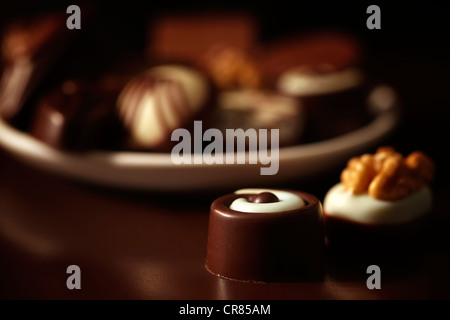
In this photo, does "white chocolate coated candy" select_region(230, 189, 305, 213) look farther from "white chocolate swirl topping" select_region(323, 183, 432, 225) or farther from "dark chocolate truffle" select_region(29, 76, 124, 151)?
"dark chocolate truffle" select_region(29, 76, 124, 151)

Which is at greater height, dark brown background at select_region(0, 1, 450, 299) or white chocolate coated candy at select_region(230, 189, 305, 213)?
white chocolate coated candy at select_region(230, 189, 305, 213)

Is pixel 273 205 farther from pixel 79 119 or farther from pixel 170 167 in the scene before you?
pixel 79 119

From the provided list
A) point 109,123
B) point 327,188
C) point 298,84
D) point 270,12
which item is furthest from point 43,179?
point 270,12

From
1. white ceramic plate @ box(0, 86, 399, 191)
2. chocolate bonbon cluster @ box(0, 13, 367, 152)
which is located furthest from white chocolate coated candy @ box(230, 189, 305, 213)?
chocolate bonbon cluster @ box(0, 13, 367, 152)

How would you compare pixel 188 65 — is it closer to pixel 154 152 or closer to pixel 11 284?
pixel 154 152

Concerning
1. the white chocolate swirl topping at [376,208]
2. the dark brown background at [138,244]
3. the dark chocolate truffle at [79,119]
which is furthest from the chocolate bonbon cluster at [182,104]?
the white chocolate swirl topping at [376,208]

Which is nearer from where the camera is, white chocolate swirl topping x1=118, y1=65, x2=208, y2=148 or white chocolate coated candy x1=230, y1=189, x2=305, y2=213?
white chocolate coated candy x1=230, y1=189, x2=305, y2=213

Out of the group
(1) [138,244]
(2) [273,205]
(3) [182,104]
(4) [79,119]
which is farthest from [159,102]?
(2) [273,205]
